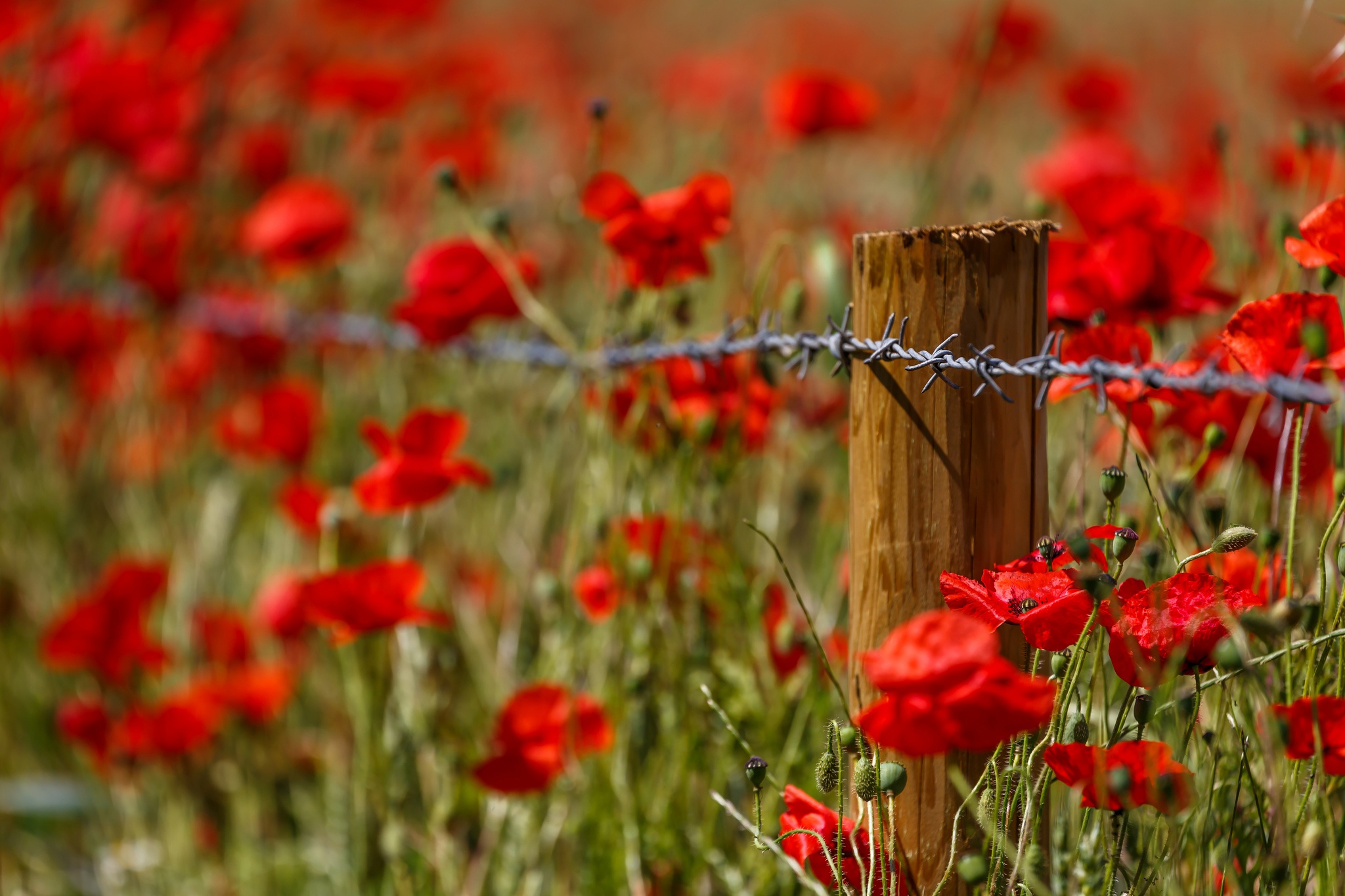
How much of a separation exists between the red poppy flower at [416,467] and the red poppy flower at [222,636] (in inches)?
31.9

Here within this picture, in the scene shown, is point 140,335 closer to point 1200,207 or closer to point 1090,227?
point 1090,227

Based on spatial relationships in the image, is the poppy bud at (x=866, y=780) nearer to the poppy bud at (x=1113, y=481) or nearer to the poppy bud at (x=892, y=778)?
the poppy bud at (x=892, y=778)

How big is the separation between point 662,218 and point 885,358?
1.14ft

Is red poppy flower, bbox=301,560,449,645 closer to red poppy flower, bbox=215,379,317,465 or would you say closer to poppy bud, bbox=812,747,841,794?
poppy bud, bbox=812,747,841,794

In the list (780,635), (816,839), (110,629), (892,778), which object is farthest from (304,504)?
(892,778)

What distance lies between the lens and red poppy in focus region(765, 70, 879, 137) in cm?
240

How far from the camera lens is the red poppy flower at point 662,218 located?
1165 mm

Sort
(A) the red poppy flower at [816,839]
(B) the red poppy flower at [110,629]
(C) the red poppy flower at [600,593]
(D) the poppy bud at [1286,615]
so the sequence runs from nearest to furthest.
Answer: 1. (D) the poppy bud at [1286,615]
2. (A) the red poppy flower at [816,839]
3. (C) the red poppy flower at [600,593]
4. (B) the red poppy flower at [110,629]

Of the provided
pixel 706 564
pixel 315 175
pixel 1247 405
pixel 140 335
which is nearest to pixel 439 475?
pixel 706 564

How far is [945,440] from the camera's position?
3.02 feet

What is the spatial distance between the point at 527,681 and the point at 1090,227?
923 millimetres

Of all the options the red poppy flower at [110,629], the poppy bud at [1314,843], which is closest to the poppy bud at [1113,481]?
the poppy bud at [1314,843]

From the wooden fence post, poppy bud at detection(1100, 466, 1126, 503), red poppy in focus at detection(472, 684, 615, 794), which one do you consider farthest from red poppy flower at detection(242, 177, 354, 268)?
poppy bud at detection(1100, 466, 1126, 503)

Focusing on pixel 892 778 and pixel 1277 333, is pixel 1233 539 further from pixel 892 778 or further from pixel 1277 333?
pixel 892 778
